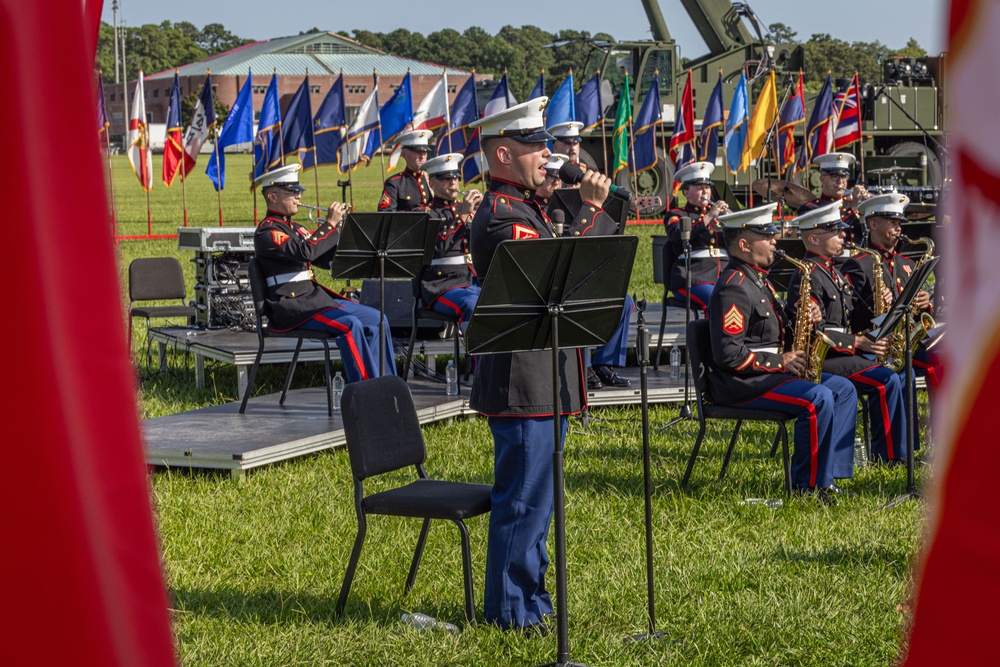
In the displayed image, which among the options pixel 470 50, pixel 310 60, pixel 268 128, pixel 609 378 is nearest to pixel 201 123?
pixel 268 128

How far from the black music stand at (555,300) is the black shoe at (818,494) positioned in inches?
121

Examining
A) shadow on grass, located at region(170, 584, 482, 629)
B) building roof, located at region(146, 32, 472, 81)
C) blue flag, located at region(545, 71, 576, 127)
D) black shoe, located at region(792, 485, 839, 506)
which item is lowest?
shadow on grass, located at region(170, 584, 482, 629)

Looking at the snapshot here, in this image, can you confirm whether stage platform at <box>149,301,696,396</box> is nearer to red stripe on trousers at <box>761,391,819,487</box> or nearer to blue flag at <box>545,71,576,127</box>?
red stripe on trousers at <box>761,391,819,487</box>

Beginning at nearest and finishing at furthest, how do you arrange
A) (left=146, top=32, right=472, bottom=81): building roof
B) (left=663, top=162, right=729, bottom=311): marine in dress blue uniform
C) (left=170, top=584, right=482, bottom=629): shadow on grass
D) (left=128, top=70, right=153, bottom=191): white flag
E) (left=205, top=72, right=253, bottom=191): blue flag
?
1. (left=170, top=584, right=482, bottom=629): shadow on grass
2. (left=663, top=162, right=729, bottom=311): marine in dress blue uniform
3. (left=205, top=72, right=253, bottom=191): blue flag
4. (left=128, top=70, right=153, bottom=191): white flag
5. (left=146, top=32, right=472, bottom=81): building roof

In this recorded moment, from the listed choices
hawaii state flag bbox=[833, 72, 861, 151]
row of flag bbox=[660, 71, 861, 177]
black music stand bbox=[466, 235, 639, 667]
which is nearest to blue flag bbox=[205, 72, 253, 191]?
row of flag bbox=[660, 71, 861, 177]

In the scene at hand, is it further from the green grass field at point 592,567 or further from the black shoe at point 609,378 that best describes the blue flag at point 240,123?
the green grass field at point 592,567

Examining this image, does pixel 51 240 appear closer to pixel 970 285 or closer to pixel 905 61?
pixel 970 285

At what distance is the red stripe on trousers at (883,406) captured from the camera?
27.3 feet

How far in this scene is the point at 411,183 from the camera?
11.2 m

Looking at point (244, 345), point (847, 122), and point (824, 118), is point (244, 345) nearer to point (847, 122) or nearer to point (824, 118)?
point (847, 122)

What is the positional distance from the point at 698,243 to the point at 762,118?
293 inches

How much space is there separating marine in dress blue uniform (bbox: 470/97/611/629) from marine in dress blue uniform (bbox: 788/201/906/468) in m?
3.46

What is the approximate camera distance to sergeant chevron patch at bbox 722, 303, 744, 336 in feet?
24.2

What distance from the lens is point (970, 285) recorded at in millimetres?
868
